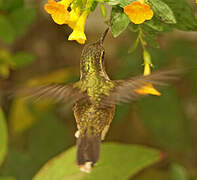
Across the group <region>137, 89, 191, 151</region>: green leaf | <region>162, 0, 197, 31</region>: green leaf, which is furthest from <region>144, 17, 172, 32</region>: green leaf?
<region>137, 89, 191, 151</region>: green leaf

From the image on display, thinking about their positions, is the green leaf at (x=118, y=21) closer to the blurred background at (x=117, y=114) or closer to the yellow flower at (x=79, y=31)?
the yellow flower at (x=79, y=31)

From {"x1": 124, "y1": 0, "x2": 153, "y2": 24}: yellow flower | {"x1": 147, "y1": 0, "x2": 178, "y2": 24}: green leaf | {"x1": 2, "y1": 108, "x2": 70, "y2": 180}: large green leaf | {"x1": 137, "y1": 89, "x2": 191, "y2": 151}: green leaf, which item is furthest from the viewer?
{"x1": 137, "y1": 89, "x2": 191, "y2": 151}: green leaf

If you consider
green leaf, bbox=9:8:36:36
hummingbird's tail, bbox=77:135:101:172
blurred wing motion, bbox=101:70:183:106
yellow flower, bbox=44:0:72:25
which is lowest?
hummingbird's tail, bbox=77:135:101:172

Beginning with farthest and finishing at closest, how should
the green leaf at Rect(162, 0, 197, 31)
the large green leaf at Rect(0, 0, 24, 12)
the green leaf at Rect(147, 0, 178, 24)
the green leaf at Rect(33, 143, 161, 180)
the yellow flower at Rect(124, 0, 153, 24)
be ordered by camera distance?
1. the large green leaf at Rect(0, 0, 24, 12)
2. the green leaf at Rect(33, 143, 161, 180)
3. the green leaf at Rect(162, 0, 197, 31)
4. the green leaf at Rect(147, 0, 178, 24)
5. the yellow flower at Rect(124, 0, 153, 24)

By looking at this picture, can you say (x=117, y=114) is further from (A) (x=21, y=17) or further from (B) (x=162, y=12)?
(B) (x=162, y=12)

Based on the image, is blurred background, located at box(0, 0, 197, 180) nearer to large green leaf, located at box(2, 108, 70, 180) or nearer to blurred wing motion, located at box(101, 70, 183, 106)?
large green leaf, located at box(2, 108, 70, 180)

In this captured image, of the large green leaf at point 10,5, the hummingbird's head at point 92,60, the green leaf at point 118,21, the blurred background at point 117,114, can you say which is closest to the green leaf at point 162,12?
the green leaf at point 118,21

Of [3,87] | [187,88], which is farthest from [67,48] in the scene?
[3,87]

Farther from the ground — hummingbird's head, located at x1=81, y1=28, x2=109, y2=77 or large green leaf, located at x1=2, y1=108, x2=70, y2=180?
hummingbird's head, located at x1=81, y1=28, x2=109, y2=77
